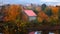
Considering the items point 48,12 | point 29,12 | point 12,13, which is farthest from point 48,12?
point 12,13

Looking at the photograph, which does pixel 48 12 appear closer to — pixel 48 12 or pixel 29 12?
pixel 48 12

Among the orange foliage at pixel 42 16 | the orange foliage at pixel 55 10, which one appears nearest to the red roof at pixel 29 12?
the orange foliage at pixel 42 16

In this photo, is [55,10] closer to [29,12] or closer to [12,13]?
[29,12]

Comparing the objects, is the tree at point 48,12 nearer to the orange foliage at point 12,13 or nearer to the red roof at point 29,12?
the red roof at point 29,12

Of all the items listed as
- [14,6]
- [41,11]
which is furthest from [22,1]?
[41,11]

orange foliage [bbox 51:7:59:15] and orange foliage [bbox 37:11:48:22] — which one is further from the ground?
orange foliage [bbox 51:7:59:15]

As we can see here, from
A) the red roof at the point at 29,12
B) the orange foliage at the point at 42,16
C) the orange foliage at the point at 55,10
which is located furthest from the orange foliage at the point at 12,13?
the orange foliage at the point at 55,10

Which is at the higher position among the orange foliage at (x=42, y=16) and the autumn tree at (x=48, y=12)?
the autumn tree at (x=48, y=12)

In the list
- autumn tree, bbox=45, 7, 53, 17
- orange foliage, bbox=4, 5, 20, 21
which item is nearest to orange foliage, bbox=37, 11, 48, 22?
autumn tree, bbox=45, 7, 53, 17

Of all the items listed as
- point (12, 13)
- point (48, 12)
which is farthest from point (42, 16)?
point (12, 13)

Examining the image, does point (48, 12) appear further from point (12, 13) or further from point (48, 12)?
point (12, 13)

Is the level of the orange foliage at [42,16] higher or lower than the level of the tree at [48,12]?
lower

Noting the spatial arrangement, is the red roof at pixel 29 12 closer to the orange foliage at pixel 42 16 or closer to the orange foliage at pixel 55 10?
the orange foliage at pixel 42 16

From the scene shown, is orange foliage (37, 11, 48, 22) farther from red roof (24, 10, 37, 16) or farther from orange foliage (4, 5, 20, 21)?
orange foliage (4, 5, 20, 21)
